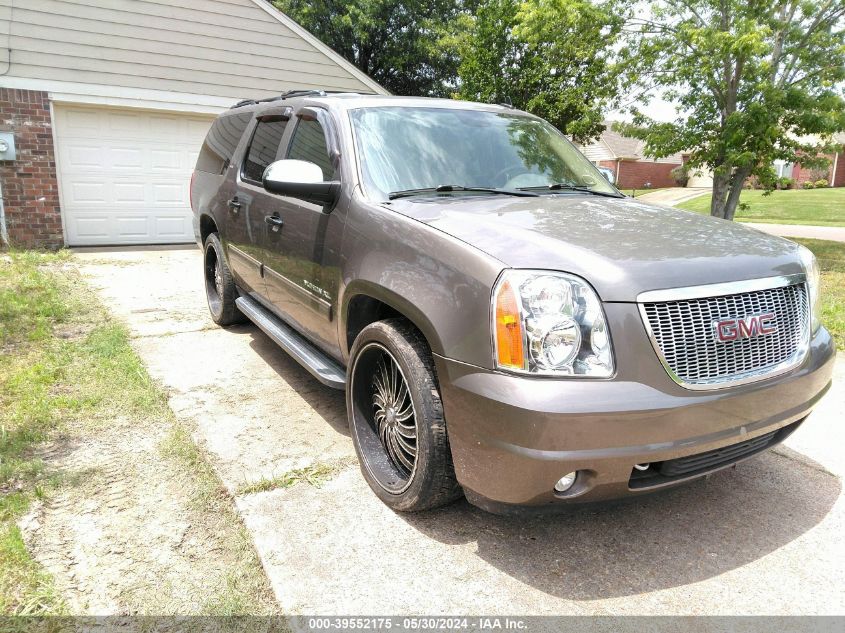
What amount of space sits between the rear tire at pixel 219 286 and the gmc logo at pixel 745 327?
407cm

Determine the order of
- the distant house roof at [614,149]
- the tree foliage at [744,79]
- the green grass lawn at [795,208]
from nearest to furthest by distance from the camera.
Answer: the tree foliage at [744,79], the green grass lawn at [795,208], the distant house roof at [614,149]

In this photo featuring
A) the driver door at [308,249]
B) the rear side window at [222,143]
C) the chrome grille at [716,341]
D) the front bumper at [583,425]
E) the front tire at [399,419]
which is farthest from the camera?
the rear side window at [222,143]

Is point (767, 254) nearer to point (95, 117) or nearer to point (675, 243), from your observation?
point (675, 243)

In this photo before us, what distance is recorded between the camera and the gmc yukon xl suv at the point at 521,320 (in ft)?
7.22

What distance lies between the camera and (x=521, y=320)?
2.22 m

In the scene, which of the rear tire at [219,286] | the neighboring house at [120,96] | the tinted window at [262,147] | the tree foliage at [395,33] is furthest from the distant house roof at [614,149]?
the tinted window at [262,147]

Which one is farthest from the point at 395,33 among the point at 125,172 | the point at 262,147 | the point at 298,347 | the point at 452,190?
the point at 452,190

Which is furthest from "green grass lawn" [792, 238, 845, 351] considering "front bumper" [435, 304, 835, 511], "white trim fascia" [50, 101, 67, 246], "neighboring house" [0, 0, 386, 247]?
"white trim fascia" [50, 101, 67, 246]

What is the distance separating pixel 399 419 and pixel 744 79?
10020mm

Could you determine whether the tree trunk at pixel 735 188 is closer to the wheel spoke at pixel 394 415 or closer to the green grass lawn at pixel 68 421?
the wheel spoke at pixel 394 415

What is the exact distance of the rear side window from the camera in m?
5.14

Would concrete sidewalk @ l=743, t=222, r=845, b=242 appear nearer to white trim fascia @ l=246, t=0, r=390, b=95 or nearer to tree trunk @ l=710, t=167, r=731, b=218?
tree trunk @ l=710, t=167, r=731, b=218

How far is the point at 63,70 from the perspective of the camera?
32.7ft

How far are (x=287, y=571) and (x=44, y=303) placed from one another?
5.20 metres
